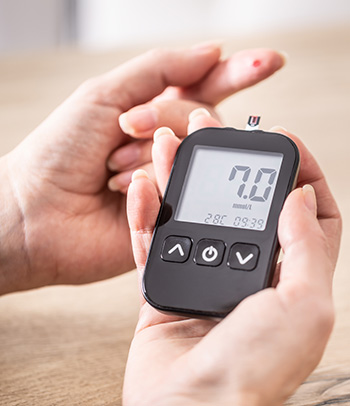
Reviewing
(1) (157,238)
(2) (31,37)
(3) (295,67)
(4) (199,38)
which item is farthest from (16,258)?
(2) (31,37)

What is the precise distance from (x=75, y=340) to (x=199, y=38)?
1253 mm

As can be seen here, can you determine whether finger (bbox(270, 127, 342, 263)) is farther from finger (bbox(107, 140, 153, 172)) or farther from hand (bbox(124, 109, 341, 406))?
finger (bbox(107, 140, 153, 172))

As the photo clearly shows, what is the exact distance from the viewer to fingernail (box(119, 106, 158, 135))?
867 millimetres

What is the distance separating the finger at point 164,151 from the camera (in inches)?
28.2

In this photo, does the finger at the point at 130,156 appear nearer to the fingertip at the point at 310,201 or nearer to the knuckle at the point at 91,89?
the knuckle at the point at 91,89

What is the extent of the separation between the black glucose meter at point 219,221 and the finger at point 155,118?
0.57 feet

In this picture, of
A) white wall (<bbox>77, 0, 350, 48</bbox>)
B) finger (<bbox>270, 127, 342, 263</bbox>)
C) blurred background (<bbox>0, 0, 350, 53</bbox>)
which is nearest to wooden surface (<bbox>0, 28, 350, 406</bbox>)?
finger (<bbox>270, 127, 342, 263</bbox>)

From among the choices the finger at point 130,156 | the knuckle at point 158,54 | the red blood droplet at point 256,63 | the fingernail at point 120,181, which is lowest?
the fingernail at point 120,181

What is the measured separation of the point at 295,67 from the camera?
5.49 ft

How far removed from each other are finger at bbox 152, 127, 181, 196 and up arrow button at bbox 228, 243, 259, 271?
140 millimetres

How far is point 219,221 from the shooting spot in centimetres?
65

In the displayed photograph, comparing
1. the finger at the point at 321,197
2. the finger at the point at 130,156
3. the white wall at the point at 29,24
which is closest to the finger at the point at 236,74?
the finger at the point at 130,156

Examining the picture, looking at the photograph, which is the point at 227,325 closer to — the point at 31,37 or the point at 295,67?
the point at 295,67

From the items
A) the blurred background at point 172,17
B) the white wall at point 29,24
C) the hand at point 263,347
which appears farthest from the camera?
the blurred background at point 172,17
